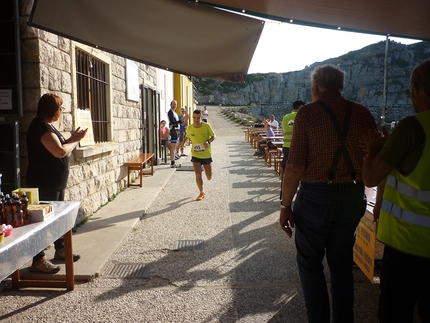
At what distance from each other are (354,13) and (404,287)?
2315 millimetres

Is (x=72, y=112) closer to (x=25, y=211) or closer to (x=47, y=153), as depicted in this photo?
(x=47, y=153)

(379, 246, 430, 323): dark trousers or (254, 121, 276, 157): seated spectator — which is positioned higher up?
(254, 121, 276, 157): seated spectator

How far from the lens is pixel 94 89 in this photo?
6.93 meters

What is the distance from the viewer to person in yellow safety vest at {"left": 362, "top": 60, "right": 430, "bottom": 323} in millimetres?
2074

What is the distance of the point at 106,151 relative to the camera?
694 cm

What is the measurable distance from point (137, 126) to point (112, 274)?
6.35 metres

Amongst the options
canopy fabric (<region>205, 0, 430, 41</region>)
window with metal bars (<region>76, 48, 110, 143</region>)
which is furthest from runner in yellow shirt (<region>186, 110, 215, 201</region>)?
canopy fabric (<region>205, 0, 430, 41</region>)

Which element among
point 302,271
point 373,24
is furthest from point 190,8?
point 302,271

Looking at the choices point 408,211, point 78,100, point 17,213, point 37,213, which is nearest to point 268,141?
point 78,100

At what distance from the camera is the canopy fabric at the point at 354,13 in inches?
121

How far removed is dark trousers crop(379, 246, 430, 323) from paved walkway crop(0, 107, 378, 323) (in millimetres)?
1161

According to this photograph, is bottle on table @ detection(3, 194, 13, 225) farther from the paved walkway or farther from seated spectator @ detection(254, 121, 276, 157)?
seated spectator @ detection(254, 121, 276, 157)

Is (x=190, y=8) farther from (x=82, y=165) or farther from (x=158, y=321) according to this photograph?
(x=82, y=165)

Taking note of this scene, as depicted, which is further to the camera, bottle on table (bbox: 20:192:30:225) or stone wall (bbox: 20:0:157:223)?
stone wall (bbox: 20:0:157:223)
